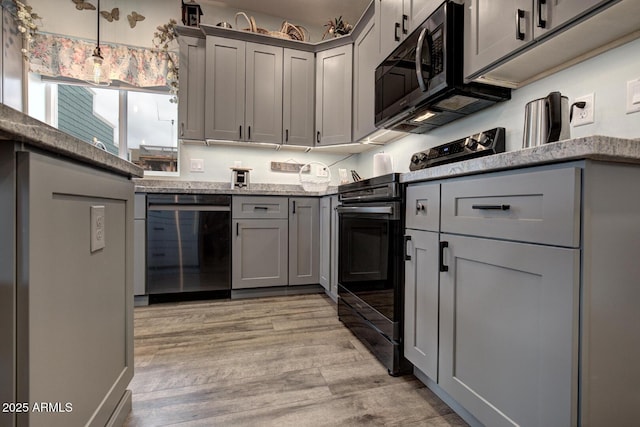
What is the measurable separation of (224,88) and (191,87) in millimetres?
301

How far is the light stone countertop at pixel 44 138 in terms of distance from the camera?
481 millimetres

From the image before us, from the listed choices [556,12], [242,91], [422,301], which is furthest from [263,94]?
[422,301]

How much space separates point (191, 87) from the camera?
271 centimetres

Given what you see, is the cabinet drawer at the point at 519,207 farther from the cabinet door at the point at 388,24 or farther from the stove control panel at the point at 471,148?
the cabinet door at the point at 388,24

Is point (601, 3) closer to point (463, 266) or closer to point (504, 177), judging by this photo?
point (504, 177)

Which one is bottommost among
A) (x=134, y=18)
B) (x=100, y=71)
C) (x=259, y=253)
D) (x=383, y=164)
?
(x=259, y=253)

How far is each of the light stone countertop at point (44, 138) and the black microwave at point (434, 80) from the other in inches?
59.2

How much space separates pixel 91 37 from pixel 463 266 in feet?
12.3

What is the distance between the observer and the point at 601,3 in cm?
88

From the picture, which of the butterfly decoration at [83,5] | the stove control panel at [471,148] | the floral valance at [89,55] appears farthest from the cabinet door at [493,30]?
the butterfly decoration at [83,5]

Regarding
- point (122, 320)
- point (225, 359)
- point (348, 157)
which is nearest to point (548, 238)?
point (122, 320)

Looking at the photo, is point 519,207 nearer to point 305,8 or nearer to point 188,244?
point 188,244

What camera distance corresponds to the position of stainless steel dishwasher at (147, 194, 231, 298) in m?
2.34

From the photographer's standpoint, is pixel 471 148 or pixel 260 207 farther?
pixel 260 207
